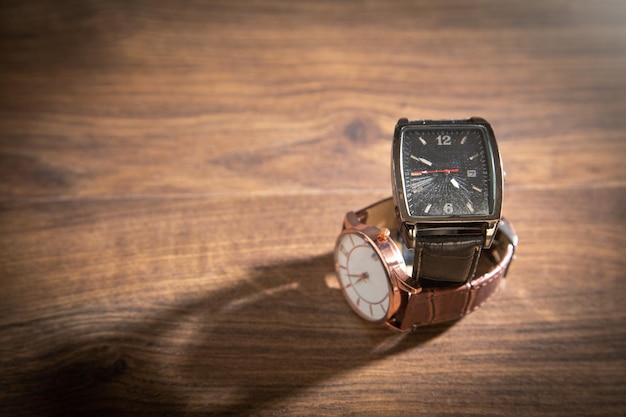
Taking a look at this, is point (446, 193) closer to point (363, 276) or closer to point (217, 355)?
point (363, 276)

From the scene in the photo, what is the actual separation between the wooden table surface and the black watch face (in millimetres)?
196

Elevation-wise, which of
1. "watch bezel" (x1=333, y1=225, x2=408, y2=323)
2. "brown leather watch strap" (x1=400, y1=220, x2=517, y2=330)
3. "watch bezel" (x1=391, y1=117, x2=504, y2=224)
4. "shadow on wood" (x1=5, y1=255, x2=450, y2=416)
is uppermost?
"watch bezel" (x1=391, y1=117, x2=504, y2=224)

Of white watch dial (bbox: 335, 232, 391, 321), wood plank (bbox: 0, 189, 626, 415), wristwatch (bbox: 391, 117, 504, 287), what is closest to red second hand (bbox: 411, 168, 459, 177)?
wristwatch (bbox: 391, 117, 504, 287)

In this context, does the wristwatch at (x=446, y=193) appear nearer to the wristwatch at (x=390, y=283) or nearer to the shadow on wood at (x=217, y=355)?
the wristwatch at (x=390, y=283)

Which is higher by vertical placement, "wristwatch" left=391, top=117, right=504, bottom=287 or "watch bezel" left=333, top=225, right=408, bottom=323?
"wristwatch" left=391, top=117, right=504, bottom=287

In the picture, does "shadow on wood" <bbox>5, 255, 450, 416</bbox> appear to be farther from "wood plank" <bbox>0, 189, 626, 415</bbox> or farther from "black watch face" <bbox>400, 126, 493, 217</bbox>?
"black watch face" <bbox>400, 126, 493, 217</bbox>

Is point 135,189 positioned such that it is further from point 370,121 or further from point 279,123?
point 370,121

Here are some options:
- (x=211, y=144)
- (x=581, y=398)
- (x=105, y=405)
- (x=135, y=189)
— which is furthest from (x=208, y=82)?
(x=581, y=398)

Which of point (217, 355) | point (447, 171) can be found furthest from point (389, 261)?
point (217, 355)

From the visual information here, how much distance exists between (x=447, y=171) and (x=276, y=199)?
33 centimetres

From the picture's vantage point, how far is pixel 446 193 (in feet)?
2.84

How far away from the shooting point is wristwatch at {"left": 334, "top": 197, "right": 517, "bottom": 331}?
2.89ft

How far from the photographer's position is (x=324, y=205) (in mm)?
1104

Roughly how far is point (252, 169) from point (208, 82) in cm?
25
